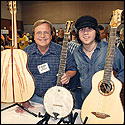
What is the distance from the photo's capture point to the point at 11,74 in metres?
1.34

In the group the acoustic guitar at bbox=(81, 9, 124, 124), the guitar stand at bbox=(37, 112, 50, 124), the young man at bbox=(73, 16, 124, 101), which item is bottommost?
the guitar stand at bbox=(37, 112, 50, 124)

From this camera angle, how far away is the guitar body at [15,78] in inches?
52.0

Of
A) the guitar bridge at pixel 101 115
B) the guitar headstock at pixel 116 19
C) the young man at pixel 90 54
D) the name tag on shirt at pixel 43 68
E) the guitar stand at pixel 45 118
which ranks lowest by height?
the guitar stand at pixel 45 118

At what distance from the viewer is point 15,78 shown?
4.40 feet

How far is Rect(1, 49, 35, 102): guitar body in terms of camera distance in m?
1.32

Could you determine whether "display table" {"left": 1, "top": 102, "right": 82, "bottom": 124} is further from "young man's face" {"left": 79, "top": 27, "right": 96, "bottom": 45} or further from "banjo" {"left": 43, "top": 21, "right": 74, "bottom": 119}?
"young man's face" {"left": 79, "top": 27, "right": 96, "bottom": 45}

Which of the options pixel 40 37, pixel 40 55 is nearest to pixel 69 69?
pixel 40 55

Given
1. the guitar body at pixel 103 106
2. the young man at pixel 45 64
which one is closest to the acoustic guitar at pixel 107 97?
the guitar body at pixel 103 106

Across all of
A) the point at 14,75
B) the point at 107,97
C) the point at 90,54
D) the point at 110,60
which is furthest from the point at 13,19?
the point at 107,97

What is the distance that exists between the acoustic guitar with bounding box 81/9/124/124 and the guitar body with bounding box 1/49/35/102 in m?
0.51

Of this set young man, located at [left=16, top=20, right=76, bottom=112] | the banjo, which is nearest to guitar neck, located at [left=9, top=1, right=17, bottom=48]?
young man, located at [left=16, top=20, right=76, bottom=112]

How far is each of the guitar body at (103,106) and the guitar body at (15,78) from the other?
1.64 ft

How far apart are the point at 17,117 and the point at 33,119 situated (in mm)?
147

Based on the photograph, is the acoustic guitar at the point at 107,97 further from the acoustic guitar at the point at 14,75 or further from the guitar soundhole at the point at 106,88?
the acoustic guitar at the point at 14,75
